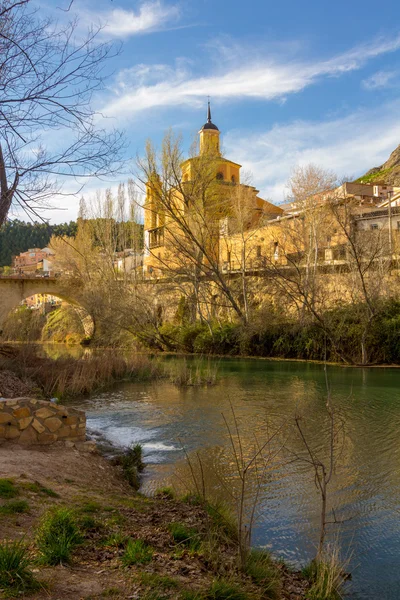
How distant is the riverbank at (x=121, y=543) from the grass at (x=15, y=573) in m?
0.07

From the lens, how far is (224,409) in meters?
12.4

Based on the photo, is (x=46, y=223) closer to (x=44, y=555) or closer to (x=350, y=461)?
(x=44, y=555)

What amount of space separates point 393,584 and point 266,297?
86.5ft

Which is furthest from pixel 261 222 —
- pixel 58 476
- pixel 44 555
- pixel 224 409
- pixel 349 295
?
pixel 44 555

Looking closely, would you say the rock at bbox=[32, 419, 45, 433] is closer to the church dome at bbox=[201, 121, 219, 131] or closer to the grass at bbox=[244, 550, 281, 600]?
the grass at bbox=[244, 550, 281, 600]

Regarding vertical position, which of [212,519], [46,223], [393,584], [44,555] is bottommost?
[393,584]

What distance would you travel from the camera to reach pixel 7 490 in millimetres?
4727

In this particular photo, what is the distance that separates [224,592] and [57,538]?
48.3 inches

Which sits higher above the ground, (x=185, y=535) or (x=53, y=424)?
(x=53, y=424)

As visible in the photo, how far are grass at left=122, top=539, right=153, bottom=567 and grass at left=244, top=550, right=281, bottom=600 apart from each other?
0.73 metres

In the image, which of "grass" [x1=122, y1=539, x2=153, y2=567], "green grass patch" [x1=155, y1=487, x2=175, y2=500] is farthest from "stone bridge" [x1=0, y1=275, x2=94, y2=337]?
"grass" [x1=122, y1=539, x2=153, y2=567]

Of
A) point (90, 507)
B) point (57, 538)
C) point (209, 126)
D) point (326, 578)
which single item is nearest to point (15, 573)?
point (57, 538)

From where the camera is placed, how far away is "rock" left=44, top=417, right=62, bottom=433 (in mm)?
7404

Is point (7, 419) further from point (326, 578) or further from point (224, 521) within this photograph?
point (326, 578)
